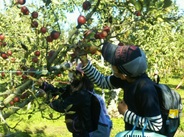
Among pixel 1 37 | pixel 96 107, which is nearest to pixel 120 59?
pixel 1 37

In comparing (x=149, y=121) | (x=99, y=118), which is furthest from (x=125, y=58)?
(x=99, y=118)

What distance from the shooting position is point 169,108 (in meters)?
2.05

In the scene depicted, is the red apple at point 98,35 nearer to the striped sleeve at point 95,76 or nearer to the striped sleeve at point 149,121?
the striped sleeve at point 149,121

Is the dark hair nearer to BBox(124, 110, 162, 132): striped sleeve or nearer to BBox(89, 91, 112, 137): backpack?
BBox(89, 91, 112, 137): backpack

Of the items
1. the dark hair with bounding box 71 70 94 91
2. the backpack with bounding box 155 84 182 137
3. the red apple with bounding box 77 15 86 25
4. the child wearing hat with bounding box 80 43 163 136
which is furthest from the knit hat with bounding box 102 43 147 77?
the dark hair with bounding box 71 70 94 91

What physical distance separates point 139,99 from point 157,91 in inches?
4.7

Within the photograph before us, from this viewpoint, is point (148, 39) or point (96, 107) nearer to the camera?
point (96, 107)

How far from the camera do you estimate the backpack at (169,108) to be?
2027 mm

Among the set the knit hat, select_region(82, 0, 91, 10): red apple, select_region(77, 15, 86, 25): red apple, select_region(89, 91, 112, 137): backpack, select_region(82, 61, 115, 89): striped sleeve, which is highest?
select_region(82, 0, 91, 10): red apple

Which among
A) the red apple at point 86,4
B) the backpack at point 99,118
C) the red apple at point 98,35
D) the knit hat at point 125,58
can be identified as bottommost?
the backpack at point 99,118

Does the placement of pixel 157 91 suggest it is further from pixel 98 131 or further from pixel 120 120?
pixel 120 120

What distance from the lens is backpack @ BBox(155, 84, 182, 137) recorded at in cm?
203

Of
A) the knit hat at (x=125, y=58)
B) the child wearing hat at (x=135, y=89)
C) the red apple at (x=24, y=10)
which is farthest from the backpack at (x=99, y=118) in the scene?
the red apple at (x=24, y=10)

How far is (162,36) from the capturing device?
8.31 m
